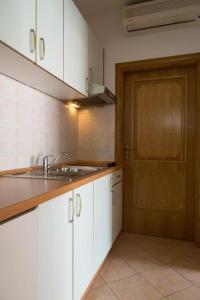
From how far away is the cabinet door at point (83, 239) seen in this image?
50.3 inches

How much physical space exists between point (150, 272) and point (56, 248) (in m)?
1.16

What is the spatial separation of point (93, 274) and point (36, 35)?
166cm

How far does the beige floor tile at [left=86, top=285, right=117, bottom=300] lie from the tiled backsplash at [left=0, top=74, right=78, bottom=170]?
1.07m

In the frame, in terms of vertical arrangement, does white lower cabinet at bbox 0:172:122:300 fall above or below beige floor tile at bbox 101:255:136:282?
above

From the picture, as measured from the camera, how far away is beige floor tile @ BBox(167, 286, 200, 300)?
1.51 m

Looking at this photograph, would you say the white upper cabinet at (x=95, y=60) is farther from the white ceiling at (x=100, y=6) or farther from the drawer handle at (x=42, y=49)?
the drawer handle at (x=42, y=49)

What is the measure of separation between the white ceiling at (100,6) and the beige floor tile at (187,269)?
2.71 m

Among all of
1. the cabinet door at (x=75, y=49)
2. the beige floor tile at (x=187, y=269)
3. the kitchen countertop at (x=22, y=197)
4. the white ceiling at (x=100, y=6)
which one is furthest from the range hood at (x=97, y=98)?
the beige floor tile at (x=187, y=269)

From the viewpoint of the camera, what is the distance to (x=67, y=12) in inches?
63.4

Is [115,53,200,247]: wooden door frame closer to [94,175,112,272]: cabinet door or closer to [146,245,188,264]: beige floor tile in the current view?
[146,245,188,264]: beige floor tile

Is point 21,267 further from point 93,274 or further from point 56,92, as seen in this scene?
point 56,92

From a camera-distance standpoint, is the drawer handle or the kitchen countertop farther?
the drawer handle

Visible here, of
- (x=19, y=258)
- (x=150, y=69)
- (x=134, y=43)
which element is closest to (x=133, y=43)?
(x=134, y=43)

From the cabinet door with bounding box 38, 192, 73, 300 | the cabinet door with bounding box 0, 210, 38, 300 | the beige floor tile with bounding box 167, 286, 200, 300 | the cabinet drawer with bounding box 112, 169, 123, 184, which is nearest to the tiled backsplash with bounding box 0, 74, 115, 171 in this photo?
the cabinet drawer with bounding box 112, 169, 123, 184
